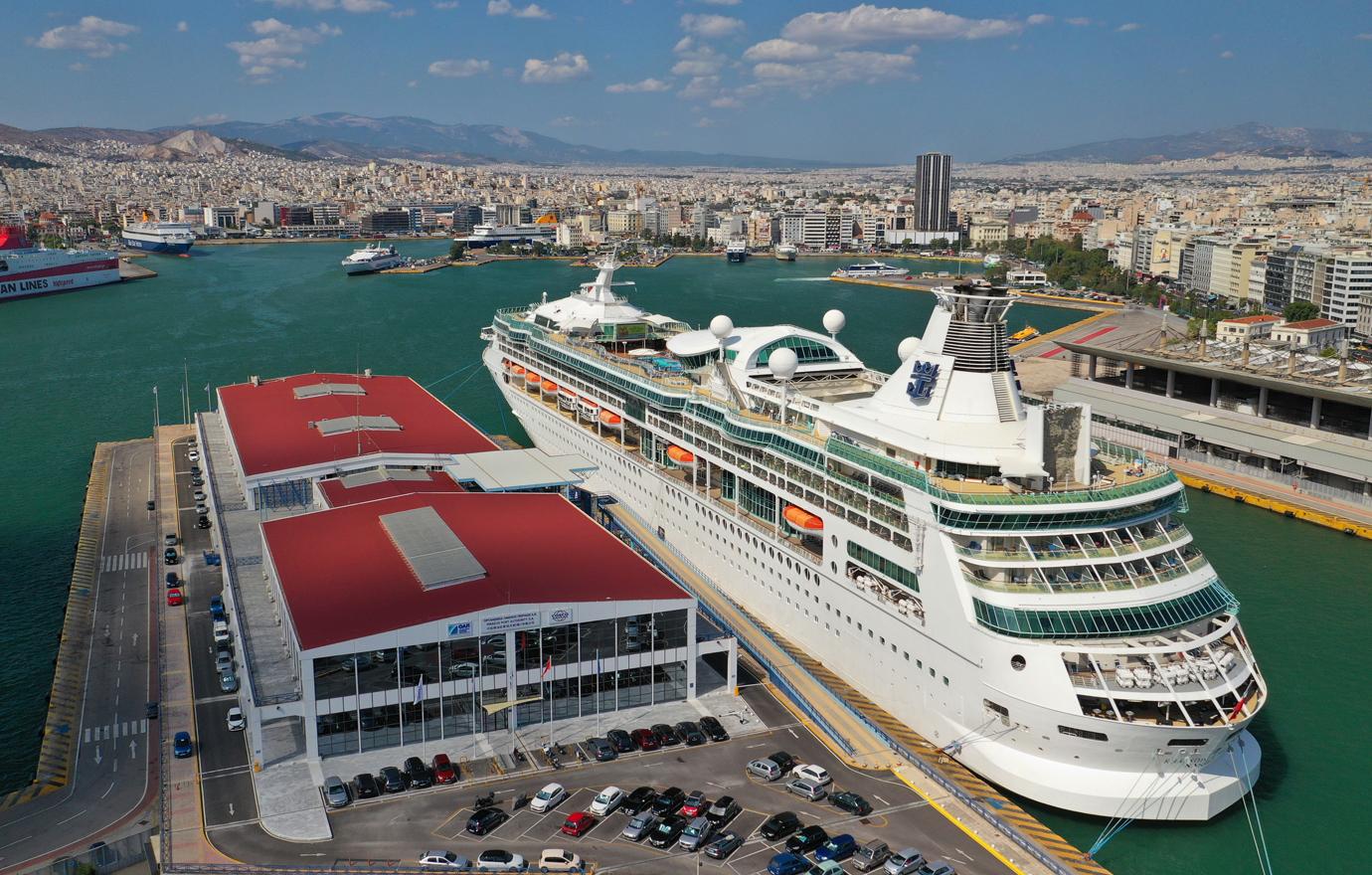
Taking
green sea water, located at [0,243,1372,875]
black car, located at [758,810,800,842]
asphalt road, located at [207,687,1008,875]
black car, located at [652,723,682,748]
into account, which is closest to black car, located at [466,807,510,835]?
asphalt road, located at [207,687,1008,875]

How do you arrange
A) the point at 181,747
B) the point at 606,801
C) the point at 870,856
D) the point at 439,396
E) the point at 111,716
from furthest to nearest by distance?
1. the point at 439,396
2. the point at 111,716
3. the point at 181,747
4. the point at 606,801
5. the point at 870,856

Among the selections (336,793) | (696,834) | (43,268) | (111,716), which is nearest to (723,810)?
(696,834)

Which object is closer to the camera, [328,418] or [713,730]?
[713,730]

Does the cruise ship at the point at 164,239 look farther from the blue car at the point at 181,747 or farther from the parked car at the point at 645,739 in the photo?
the parked car at the point at 645,739

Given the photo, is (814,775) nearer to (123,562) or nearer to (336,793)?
(336,793)

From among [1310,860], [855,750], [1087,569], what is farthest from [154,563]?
[1310,860]

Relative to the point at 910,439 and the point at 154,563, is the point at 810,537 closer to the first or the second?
the point at 910,439

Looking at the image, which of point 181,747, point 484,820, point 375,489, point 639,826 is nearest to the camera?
point 639,826
